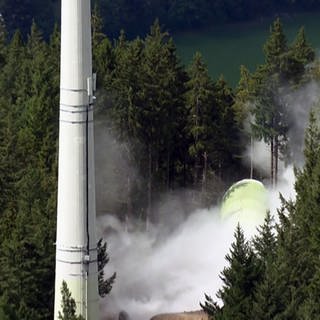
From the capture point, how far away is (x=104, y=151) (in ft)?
177

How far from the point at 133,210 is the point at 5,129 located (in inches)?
269

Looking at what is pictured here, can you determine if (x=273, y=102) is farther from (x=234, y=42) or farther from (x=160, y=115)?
(x=234, y=42)

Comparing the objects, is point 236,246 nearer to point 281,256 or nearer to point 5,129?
point 281,256

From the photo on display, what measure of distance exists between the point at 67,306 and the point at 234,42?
94041 mm

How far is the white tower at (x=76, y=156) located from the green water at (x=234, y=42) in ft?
205

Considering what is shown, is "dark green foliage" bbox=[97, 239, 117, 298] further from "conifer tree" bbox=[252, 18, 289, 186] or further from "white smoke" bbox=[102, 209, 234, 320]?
"conifer tree" bbox=[252, 18, 289, 186]

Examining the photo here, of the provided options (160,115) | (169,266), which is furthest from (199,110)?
(169,266)

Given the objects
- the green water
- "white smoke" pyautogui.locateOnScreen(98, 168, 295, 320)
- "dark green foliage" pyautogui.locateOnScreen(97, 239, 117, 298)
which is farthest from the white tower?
the green water

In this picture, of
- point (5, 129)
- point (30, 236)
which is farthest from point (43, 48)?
point (30, 236)

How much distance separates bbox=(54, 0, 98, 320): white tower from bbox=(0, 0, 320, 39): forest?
88819mm

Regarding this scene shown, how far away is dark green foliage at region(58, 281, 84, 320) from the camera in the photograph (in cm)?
3406

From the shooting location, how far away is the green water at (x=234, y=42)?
109m

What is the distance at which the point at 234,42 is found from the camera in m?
127

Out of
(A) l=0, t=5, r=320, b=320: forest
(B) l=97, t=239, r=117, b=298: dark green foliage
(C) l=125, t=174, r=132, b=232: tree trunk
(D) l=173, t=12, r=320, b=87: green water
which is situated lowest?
(B) l=97, t=239, r=117, b=298: dark green foliage
